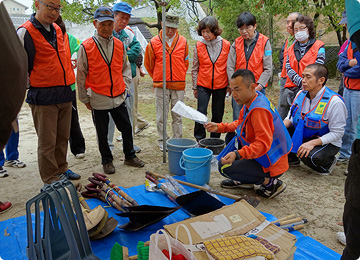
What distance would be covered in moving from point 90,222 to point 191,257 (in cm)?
122

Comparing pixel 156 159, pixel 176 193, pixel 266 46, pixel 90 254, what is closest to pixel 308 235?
pixel 176 193

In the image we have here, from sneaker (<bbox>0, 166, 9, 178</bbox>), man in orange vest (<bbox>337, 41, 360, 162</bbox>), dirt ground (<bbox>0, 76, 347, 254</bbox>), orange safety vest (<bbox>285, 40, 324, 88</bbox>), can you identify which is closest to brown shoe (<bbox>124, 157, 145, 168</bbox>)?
dirt ground (<bbox>0, 76, 347, 254</bbox>)

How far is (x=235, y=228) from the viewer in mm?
2287

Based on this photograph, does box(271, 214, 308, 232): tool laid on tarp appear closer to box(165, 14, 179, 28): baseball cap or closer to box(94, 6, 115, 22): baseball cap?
box(94, 6, 115, 22): baseball cap

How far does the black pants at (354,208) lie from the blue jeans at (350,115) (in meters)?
2.94

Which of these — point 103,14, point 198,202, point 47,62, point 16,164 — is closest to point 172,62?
point 103,14

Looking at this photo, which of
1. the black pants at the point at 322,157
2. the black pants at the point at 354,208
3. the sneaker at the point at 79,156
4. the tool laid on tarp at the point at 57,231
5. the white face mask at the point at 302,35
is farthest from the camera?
the sneaker at the point at 79,156

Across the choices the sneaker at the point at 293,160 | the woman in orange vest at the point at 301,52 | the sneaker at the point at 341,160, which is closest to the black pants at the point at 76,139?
the sneaker at the point at 293,160

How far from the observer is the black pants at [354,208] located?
4.82ft

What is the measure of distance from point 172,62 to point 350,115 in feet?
8.78

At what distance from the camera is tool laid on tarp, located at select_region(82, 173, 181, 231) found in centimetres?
265

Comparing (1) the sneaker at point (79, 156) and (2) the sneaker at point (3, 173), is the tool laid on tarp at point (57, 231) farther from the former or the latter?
(1) the sneaker at point (79, 156)

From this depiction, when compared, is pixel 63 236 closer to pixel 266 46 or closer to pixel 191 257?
pixel 191 257

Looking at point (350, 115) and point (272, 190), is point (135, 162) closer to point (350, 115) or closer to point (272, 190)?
Result: point (272, 190)
